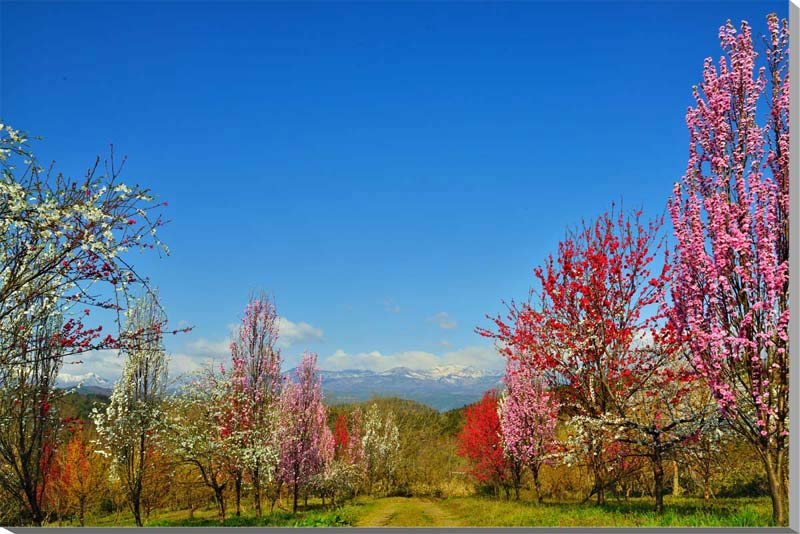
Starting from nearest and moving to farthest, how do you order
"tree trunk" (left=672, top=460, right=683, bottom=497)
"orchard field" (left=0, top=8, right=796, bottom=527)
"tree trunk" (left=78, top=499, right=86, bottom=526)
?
"orchard field" (left=0, top=8, right=796, bottom=527), "tree trunk" (left=78, top=499, right=86, bottom=526), "tree trunk" (left=672, top=460, right=683, bottom=497)

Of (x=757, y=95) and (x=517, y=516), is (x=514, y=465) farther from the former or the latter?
(x=757, y=95)

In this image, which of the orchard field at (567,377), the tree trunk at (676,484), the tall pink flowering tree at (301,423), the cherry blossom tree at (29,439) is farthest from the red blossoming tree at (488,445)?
the cherry blossom tree at (29,439)

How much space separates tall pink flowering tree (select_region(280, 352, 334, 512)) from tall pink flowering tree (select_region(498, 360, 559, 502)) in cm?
464

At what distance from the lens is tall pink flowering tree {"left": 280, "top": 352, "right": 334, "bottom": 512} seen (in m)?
13.8

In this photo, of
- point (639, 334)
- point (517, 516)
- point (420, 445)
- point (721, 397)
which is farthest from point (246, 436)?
point (420, 445)

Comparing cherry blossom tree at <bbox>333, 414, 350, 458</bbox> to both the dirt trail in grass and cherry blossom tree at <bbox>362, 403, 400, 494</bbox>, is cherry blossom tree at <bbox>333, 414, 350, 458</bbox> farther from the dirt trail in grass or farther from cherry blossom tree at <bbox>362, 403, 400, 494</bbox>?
the dirt trail in grass

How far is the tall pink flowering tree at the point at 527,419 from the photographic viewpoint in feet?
43.7

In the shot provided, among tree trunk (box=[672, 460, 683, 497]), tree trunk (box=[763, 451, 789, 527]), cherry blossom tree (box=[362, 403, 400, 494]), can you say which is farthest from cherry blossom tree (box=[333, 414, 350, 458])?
tree trunk (box=[763, 451, 789, 527])

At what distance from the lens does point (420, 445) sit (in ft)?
89.8

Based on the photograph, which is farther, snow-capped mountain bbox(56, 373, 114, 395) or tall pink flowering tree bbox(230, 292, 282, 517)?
tall pink flowering tree bbox(230, 292, 282, 517)

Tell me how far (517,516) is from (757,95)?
21.8ft

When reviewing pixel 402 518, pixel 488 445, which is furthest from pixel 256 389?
pixel 488 445

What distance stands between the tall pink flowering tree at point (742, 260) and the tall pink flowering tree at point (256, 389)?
832cm

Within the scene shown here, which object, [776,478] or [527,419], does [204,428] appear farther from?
[776,478]
